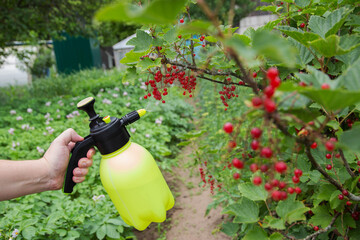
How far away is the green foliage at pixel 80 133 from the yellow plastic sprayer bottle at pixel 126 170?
0.65 ft

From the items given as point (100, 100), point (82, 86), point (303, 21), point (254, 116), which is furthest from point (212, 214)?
point (82, 86)

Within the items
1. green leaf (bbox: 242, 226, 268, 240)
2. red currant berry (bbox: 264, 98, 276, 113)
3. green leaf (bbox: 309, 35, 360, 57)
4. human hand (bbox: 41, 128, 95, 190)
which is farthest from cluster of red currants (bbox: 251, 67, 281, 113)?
human hand (bbox: 41, 128, 95, 190)

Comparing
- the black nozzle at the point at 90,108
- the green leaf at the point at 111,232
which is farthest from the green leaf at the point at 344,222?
the green leaf at the point at 111,232

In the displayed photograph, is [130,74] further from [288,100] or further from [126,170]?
[288,100]

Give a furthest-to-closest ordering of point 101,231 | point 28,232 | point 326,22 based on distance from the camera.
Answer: point 101,231
point 28,232
point 326,22

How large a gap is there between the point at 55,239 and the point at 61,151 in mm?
769

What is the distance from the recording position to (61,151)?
145 cm

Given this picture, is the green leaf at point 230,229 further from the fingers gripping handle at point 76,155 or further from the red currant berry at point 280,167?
the red currant berry at point 280,167

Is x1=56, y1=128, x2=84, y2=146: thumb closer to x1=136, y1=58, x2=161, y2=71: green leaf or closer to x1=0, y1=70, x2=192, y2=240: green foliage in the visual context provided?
x1=0, y1=70, x2=192, y2=240: green foliage

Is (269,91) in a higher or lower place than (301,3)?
lower

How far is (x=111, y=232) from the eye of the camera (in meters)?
1.93

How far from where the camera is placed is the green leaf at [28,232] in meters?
1.66

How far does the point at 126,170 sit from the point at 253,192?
491 millimetres

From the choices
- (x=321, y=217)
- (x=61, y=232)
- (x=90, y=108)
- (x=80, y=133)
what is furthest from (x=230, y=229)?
(x=80, y=133)
